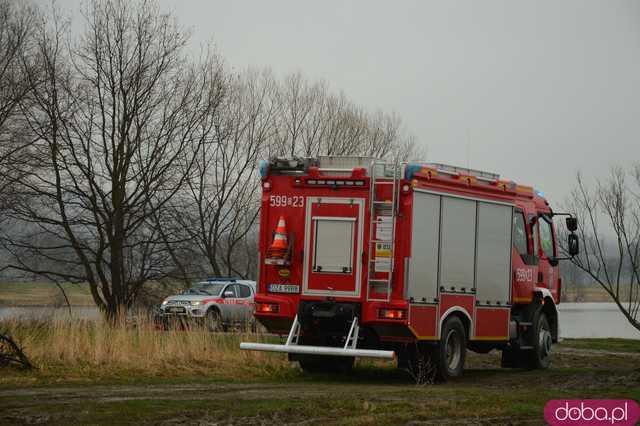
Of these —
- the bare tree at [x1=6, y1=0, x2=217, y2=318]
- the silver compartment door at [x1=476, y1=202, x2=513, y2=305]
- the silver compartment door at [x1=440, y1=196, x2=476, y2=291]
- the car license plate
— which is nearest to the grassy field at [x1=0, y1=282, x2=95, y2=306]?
the bare tree at [x1=6, y1=0, x2=217, y2=318]

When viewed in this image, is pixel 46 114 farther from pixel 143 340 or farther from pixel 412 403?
pixel 412 403

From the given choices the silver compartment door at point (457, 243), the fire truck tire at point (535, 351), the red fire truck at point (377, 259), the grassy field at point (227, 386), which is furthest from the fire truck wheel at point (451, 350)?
the fire truck tire at point (535, 351)

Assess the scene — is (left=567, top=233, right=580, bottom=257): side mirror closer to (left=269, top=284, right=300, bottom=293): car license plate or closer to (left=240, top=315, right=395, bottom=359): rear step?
(left=240, top=315, right=395, bottom=359): rear step

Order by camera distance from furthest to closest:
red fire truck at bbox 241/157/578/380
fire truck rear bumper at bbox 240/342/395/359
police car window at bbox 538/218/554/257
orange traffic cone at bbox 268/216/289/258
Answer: police car window at bbox 538/218/554/257 → orange traffic cone at bbox 268/216/289/258 → red fire truck at bbox 241/157/578/380 → fire truck rear bumper at bbox 240/342/395/359

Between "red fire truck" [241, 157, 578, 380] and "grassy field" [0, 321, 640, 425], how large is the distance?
2.43ft

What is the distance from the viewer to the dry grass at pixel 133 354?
15.9 m

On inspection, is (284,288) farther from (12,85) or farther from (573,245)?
(12,85)

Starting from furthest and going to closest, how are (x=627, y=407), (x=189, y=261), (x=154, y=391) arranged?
(x=189, y=261) → (x=154, y=391) → (x=627, y=407)

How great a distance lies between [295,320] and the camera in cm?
1573

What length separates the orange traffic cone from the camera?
15.8 m

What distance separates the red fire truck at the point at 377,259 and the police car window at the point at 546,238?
259 cm

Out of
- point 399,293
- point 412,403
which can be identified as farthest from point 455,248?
point 412,403

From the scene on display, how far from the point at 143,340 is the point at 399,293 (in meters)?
4.97

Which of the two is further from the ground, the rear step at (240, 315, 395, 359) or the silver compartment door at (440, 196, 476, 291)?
the silver compartment door at (440, 196, 476, 291)
